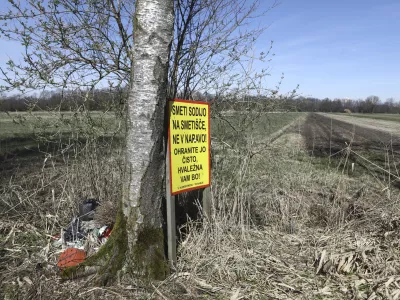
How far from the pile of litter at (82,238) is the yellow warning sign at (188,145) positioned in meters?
1.27

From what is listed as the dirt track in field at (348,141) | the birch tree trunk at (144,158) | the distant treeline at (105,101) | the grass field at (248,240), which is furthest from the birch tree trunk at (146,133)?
the dirt track in field at (348,141)

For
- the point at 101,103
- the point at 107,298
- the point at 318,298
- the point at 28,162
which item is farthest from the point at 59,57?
the point at 28,162

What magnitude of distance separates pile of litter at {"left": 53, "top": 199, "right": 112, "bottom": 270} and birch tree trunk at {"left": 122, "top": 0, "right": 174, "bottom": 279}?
77 cm

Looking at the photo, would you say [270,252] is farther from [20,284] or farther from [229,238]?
[20,284]

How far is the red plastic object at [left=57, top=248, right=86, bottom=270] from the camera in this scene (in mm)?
3514

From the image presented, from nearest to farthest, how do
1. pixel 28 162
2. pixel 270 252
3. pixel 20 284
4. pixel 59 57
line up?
pixel 20 284 → pixel 270 252 → pixel 59 57 → pixel 28 162

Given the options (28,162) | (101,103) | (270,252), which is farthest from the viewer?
(28,162)

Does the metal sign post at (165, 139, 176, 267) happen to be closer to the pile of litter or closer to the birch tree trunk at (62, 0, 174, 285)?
the birch tree trunk at (62, 0, 174, 285)

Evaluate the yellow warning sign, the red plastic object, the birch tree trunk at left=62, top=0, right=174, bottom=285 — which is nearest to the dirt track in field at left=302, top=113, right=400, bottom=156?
the yellow warning sign

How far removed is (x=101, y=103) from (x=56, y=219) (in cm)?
185

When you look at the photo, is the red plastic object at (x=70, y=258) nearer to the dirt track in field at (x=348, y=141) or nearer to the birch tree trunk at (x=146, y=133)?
the birch tree trunk at (x=146, y=133)

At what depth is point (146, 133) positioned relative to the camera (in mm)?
3176

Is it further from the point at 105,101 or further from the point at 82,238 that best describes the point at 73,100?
the point at 82,238

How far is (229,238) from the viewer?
4023mm
